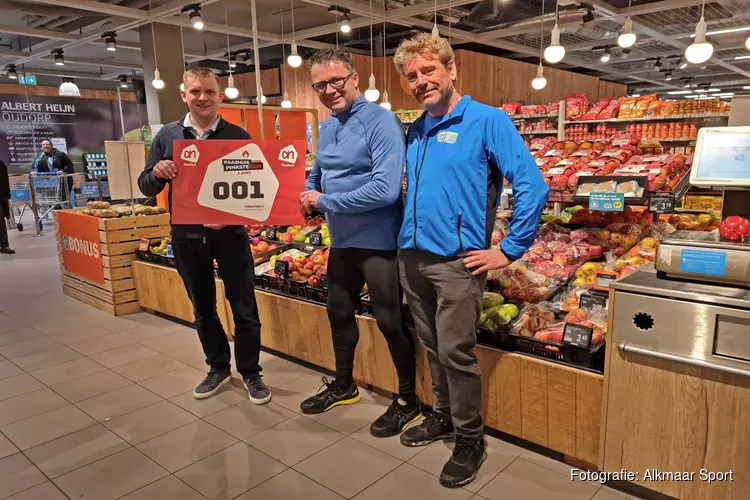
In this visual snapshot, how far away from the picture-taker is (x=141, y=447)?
→ 2.60 meters

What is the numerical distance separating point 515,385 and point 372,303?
77 centimetres

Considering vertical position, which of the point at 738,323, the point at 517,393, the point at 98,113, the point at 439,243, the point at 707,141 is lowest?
the point at 517,393

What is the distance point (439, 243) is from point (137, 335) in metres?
3.16

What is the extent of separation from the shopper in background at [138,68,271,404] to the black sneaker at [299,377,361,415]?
0.94 ft

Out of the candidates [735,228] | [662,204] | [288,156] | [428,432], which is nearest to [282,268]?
[288,156]

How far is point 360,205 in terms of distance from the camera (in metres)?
2.30

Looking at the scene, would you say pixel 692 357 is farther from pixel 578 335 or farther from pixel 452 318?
pixel 452 318

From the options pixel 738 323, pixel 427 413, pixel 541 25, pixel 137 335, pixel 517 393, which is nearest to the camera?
pixel 738 323

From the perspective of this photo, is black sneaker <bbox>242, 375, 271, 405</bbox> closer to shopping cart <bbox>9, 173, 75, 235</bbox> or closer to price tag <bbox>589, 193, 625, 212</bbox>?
price tag <bbox>589, 193, 625, 212</bbox>

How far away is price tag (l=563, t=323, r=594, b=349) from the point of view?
7.26ft

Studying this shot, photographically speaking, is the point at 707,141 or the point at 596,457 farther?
the point at 596,457

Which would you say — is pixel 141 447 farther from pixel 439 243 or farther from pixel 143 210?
pixel 143 210

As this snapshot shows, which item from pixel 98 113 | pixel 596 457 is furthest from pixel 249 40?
pixel 596 457

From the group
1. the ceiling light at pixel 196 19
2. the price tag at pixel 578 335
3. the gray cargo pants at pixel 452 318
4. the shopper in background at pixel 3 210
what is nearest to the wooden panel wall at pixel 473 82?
the ceiling light at pixel 196 19
